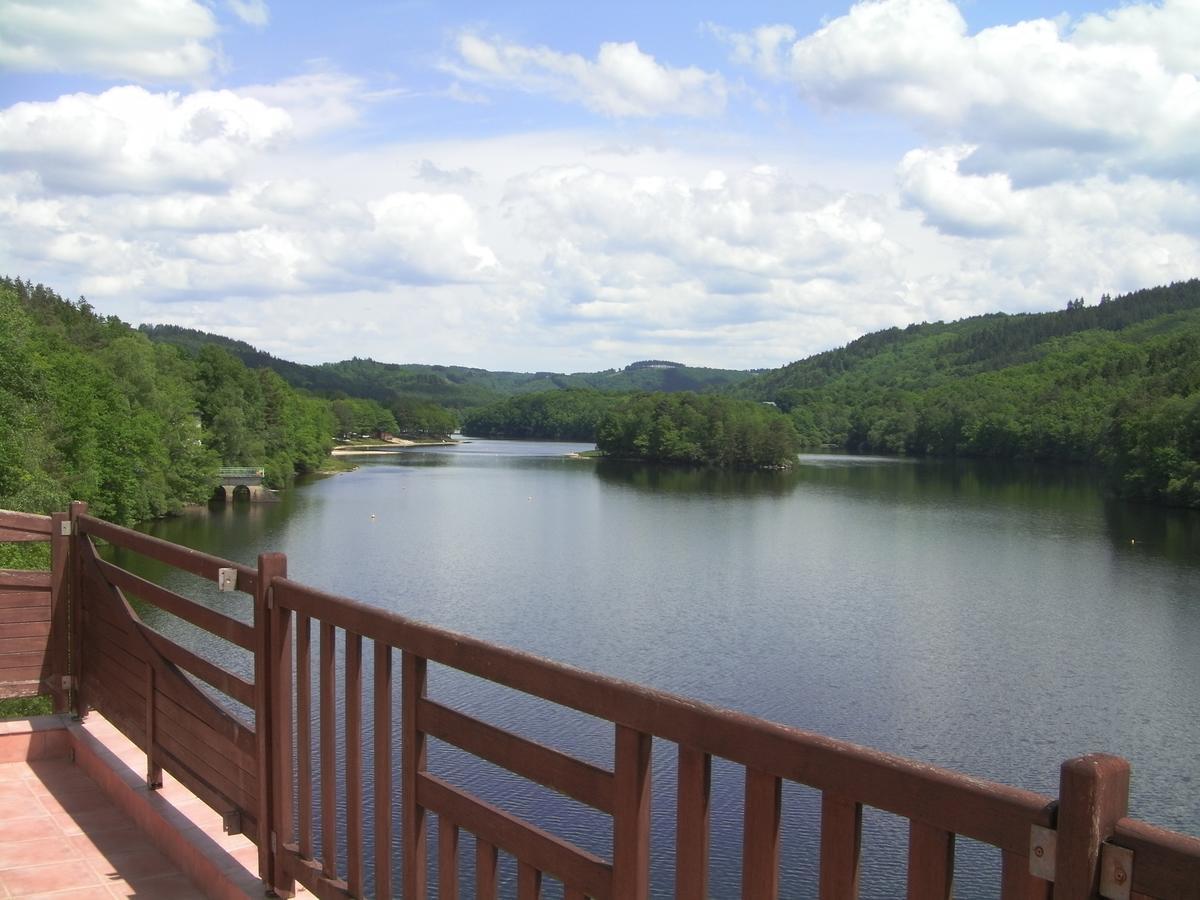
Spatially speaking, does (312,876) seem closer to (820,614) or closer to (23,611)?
(23,611)

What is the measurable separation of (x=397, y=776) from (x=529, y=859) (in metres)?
10.1

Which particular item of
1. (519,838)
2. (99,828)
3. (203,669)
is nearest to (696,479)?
(99,828)

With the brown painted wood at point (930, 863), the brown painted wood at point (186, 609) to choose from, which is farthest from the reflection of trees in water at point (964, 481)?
the brown painted wood at point (930, 863)

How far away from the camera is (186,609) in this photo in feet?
12.3

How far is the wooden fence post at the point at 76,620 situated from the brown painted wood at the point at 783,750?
312 centimetres

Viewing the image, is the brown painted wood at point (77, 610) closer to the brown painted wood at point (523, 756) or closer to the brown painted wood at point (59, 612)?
the brown painted wood at point (59, 612)

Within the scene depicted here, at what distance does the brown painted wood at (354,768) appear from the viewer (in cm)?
284

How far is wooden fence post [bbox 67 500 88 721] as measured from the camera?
16.2ft

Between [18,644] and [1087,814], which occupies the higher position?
[1087,814]

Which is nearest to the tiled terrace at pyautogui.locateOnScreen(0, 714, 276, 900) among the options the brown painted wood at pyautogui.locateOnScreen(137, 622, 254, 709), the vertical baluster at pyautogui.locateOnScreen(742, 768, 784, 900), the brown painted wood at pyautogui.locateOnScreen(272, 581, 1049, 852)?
the brown painted wood at pyautogui.locateOnScreen(137, 622, 254, 709)

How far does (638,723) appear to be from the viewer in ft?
6.42

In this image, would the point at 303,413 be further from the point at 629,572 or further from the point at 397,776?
the point at 397,776

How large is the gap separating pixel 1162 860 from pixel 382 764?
6.49 feet

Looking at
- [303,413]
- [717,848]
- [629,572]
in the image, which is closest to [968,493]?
[629,572]
